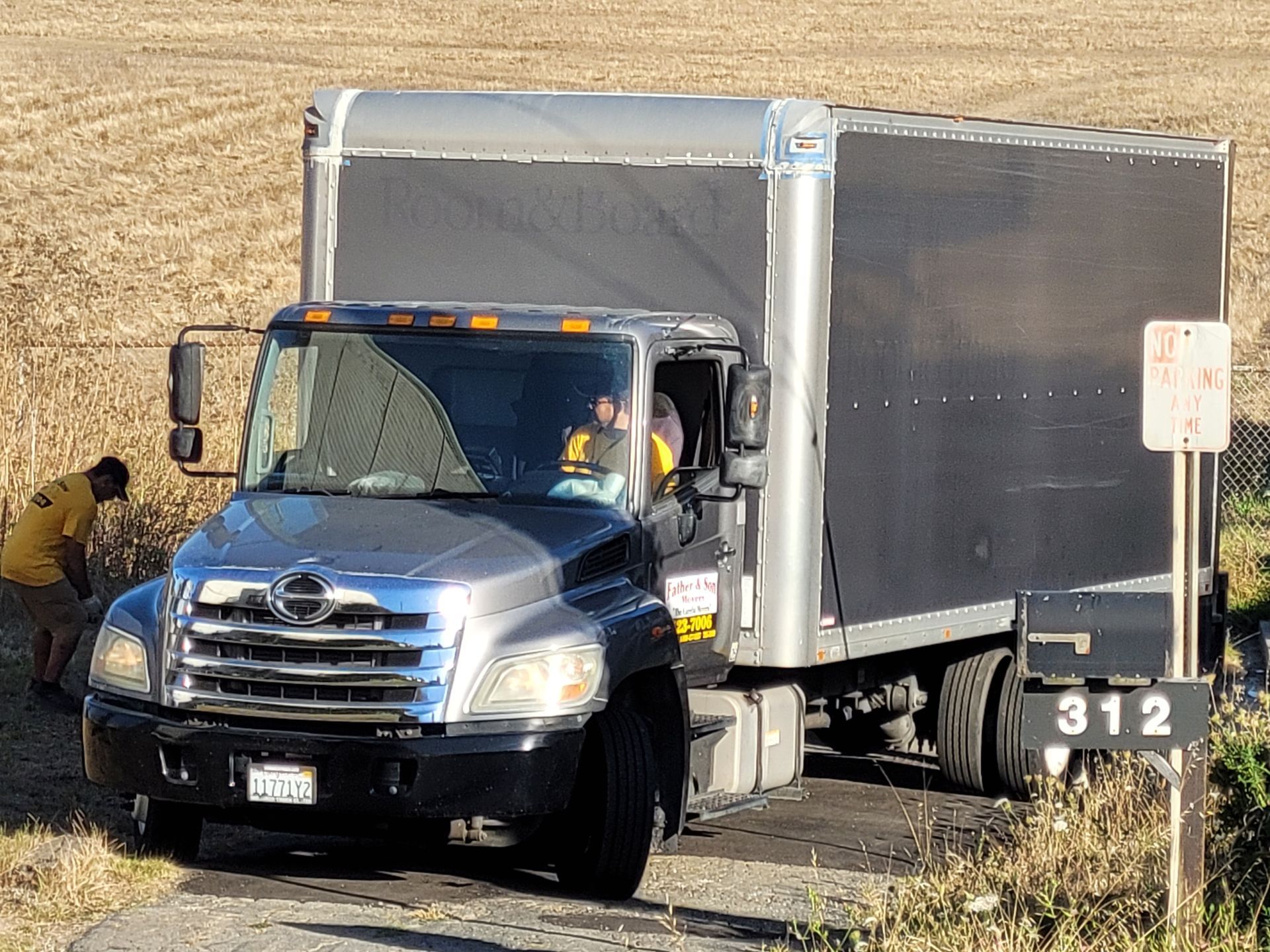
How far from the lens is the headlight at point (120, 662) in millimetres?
9008

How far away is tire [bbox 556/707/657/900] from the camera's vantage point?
898 cm

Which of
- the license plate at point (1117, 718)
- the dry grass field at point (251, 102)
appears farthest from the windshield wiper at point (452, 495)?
the license plate at point (1117, 718)

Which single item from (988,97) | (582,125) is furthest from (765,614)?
(988,97)

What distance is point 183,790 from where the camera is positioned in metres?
8.74

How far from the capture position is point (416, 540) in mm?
9008

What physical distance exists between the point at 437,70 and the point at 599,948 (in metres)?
39.3

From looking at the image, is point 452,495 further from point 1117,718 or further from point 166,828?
point 1117,718

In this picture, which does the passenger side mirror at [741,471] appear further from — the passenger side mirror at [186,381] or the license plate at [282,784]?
the passenger side mirror at [186,381]

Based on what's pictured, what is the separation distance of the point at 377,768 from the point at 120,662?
48.8 inches

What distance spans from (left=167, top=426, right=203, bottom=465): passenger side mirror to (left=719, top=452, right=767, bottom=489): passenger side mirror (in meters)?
2.35

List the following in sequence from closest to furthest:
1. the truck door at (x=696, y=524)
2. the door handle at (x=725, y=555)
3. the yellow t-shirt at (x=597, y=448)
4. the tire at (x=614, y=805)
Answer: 1. the tire at (x=614, y=805)
2. the yellow t-shirt at (x=597, y=448)
3. the truck door at (x=696, y=524)
4. the door handle at (x=725, y=555)

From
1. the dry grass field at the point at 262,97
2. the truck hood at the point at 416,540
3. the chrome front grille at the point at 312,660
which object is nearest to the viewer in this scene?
the chrome front grille at the point at 312,660

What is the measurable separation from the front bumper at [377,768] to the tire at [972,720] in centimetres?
376

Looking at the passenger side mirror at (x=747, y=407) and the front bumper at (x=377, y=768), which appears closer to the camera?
the front bumper at (x=377, y=768)
